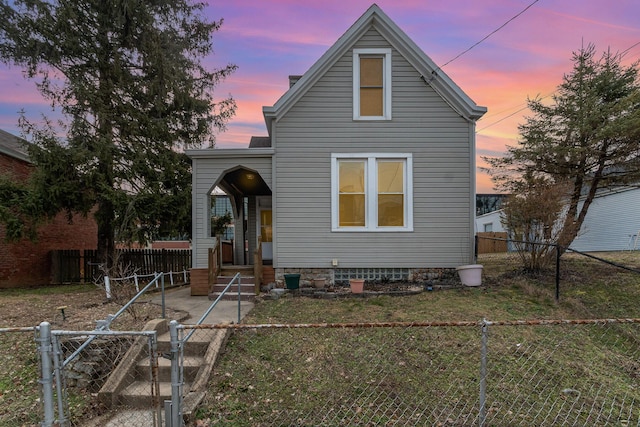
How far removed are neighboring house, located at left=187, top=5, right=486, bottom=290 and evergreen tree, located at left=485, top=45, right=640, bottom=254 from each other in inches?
111

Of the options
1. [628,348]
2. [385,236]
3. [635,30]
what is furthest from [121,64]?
[635,30]

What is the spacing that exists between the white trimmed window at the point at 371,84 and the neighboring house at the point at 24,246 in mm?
11541

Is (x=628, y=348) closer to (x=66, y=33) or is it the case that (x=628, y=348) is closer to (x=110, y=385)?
(x=110, y=385)

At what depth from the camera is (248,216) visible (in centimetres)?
1241

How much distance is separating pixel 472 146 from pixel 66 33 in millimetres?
13404

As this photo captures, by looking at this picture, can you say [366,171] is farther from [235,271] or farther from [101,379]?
[101,379]

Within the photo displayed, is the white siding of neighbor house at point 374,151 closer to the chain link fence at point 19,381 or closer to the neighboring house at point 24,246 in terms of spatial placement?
the chain link fence at point 19,381

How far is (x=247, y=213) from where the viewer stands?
41.0ft

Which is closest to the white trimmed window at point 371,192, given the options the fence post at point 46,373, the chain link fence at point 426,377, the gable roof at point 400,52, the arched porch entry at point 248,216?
the gable roof at point 400,52

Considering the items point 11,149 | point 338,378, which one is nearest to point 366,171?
point 338,378

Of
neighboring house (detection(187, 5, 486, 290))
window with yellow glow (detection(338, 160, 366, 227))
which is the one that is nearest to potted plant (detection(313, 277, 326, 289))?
neighboring house (detection(187, 5, 486, 290))

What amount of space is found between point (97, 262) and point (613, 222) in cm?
2545

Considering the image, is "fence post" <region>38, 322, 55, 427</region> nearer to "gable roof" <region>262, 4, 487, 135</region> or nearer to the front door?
"gable roof" <region>262, 4, 487, 135</region>

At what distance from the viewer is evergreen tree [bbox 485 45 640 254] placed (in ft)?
33.7
